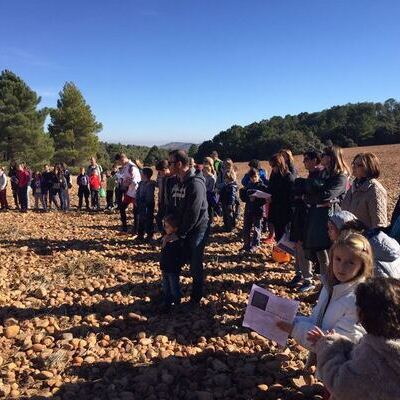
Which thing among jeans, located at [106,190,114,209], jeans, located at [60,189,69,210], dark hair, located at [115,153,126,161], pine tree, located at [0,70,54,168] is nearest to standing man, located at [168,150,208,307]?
dark hair, located at [115,153,126,161]

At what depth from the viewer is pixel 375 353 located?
1999 millimetres

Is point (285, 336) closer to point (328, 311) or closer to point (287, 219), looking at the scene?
point (328, 311)

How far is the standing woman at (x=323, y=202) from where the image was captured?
16.3 ft

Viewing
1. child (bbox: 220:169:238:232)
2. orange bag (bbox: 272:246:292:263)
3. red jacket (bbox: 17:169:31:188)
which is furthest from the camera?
red jacket (bbox: 17:169:31:188)

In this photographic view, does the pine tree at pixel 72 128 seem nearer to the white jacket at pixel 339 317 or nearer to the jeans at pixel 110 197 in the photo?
the jeans at pixel 110 197

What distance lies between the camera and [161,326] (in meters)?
4.62

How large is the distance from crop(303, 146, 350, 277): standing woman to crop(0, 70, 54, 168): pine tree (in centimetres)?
3802

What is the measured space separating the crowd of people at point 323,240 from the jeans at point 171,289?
1cm

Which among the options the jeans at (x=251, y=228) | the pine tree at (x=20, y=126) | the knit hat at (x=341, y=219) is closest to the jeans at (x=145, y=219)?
the jeans at (x=251, y=228)

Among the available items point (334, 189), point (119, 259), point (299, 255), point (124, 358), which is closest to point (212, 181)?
point (119, 259)

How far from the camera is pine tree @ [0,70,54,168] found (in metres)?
39.0

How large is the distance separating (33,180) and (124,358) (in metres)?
12.7

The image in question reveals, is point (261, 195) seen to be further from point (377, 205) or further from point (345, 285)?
point (345, 285)

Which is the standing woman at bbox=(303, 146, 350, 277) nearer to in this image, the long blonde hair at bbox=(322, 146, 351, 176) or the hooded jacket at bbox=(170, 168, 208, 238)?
the long blonde hair at bbox=(322, 146, 351, 176)
